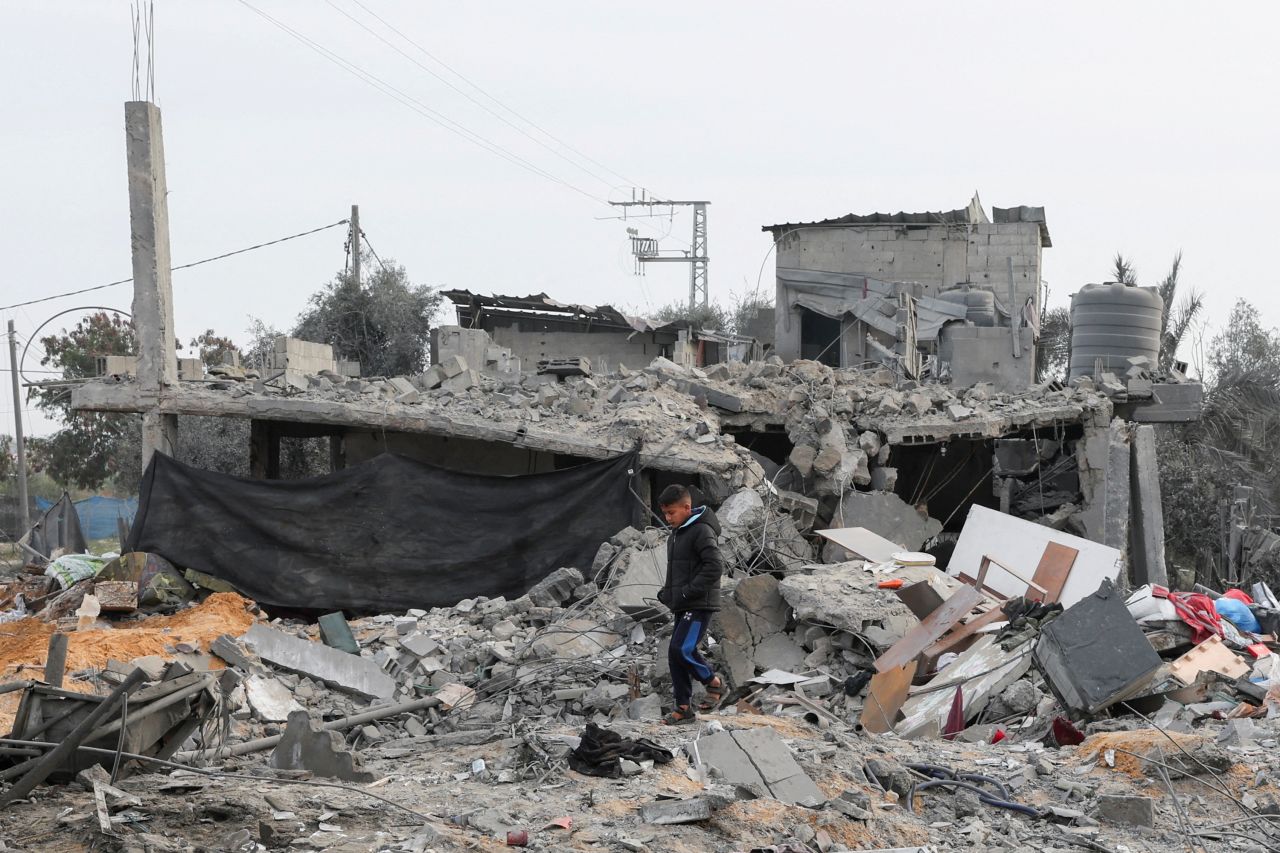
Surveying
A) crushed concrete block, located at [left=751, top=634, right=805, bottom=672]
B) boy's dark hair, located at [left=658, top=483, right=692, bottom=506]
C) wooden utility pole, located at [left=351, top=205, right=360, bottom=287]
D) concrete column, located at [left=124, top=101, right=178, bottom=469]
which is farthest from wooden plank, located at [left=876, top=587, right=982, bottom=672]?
wooden utility pole, located at [left=351, top=205, right=360, bottom=287]

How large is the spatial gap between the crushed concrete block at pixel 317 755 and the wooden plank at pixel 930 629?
408 centimetres

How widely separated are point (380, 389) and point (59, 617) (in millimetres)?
4053

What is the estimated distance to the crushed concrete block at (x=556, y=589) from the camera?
447 inches

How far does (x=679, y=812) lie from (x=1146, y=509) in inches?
474

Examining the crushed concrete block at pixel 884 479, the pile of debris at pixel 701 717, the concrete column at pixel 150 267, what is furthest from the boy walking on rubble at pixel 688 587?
the concrete column at pixel 150 267

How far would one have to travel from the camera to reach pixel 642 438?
42.4 ft

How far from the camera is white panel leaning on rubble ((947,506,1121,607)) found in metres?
11.0

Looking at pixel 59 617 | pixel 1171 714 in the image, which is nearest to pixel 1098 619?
pixel 1171 714

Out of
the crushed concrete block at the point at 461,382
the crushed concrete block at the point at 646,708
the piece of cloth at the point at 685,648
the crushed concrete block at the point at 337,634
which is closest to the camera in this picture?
the piece of cloth at the point at 685,648

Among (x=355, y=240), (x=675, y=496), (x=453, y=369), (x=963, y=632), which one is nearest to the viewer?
(x=675, y=496)

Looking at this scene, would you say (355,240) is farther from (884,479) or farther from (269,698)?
(269,698)

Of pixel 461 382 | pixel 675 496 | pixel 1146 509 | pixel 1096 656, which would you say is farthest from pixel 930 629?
pixel 1146 509

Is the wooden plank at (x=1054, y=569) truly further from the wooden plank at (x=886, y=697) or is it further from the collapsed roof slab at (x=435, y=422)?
the collapsed roof slab at (x=435, y=422)

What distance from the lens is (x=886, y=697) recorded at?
27.9ft
